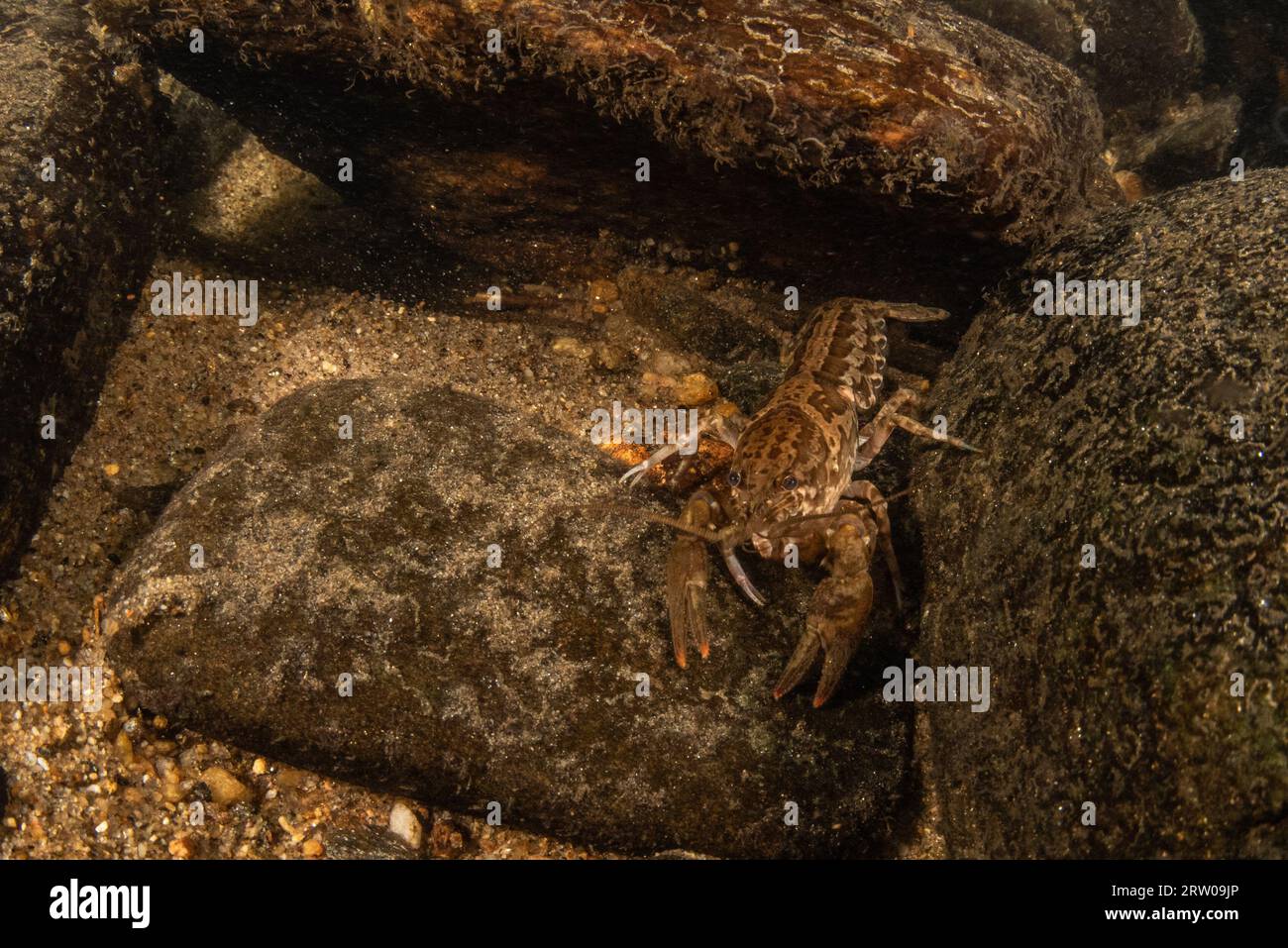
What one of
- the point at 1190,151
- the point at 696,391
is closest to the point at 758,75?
the point at 696,391

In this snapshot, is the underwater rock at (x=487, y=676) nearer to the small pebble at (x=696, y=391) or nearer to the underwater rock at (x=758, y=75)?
the small pebble at (x=696, y=391)

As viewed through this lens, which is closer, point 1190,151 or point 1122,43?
point 1190,151

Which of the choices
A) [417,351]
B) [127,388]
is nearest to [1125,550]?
[417,351]

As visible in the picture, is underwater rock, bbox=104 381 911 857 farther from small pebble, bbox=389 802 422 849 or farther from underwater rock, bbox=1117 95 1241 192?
underwater rock, bbox=1117 95 1241 192

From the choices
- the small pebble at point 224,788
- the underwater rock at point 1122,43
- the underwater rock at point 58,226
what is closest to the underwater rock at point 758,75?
the underwater rock at point 58,226

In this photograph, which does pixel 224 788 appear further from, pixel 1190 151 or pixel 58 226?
pixel 1190 151
